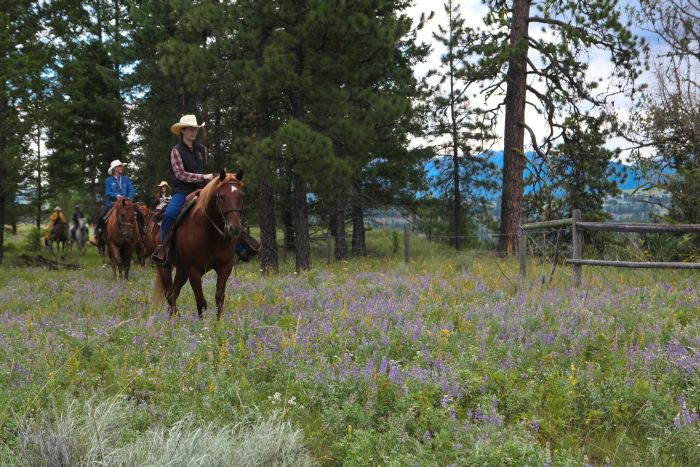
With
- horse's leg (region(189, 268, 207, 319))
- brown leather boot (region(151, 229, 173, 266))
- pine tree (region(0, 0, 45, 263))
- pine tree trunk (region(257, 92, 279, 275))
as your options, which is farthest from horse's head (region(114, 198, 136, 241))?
pine tree (region(0, 0, 45, 263))

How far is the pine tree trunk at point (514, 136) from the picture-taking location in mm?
16641

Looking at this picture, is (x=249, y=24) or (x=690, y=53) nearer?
(x=690, y=53)

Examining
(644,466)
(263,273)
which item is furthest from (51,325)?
(263,273)

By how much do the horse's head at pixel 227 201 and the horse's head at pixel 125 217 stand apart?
283 inches

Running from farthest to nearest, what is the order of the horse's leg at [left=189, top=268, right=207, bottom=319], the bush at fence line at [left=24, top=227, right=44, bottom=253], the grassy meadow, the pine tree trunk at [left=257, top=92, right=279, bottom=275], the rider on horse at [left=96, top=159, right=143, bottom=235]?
the bush at fence line at [left=24, top=227, right=44, bottom=253]
the pine tree trunk at [left=257, top=92, right=279, bottom=275]
the rider on horse at [left=96, top=159, right=143, bottom=235]
the horse's leg at [left=189, top=268, right=207, bottom=319]
the grassy meadow

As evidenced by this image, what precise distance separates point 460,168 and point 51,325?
29.2 m

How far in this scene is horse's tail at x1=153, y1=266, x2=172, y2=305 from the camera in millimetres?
8625

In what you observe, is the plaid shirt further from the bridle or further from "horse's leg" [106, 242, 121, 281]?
"horse's leg" [106, 242, 121, 281]

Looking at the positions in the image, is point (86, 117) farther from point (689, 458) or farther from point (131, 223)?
point (689, 458)

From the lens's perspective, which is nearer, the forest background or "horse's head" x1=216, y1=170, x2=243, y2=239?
"horse's head" x1=216, y1=170, x2=243, y2=239

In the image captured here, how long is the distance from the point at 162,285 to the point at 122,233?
584cm

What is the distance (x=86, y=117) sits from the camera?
29375 millimetres

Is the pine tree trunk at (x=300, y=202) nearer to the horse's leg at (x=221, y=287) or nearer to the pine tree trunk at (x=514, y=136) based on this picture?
the pine tree trunk at (x=514, y=136)

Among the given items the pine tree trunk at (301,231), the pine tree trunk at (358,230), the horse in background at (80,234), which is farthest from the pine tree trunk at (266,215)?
the horse in background at (80,234)
